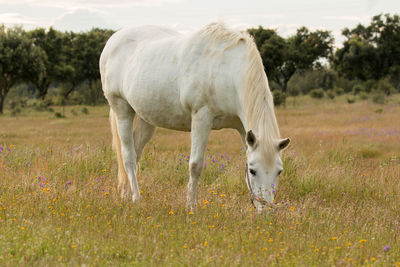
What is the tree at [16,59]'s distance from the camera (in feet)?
130

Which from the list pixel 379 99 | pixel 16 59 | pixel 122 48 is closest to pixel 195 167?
pixel 122 48

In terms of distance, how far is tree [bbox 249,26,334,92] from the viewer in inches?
2023

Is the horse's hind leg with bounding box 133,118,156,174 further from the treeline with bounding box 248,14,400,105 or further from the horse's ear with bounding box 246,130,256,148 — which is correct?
the treeline with bounding box 248,14,400,105

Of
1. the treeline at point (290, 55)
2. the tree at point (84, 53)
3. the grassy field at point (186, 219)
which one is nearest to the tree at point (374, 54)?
the treeline at point (290, 55)

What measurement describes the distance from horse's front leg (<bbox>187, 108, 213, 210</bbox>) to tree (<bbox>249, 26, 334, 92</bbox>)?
153 ft

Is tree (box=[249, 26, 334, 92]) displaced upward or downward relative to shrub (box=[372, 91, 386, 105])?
upward

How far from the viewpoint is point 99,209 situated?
4.98m

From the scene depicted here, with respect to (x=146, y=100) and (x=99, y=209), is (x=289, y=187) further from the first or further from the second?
(x=99, y=209)

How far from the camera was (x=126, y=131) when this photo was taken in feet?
21.5

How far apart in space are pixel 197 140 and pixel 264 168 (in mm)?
1094

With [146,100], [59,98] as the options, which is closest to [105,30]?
[59,98]

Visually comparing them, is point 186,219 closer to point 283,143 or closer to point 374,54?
point 283,143

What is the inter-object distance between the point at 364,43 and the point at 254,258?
184 ft

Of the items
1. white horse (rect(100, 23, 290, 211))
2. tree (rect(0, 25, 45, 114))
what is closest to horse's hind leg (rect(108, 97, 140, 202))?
white horse (rect(100, 23, 290, 211))
